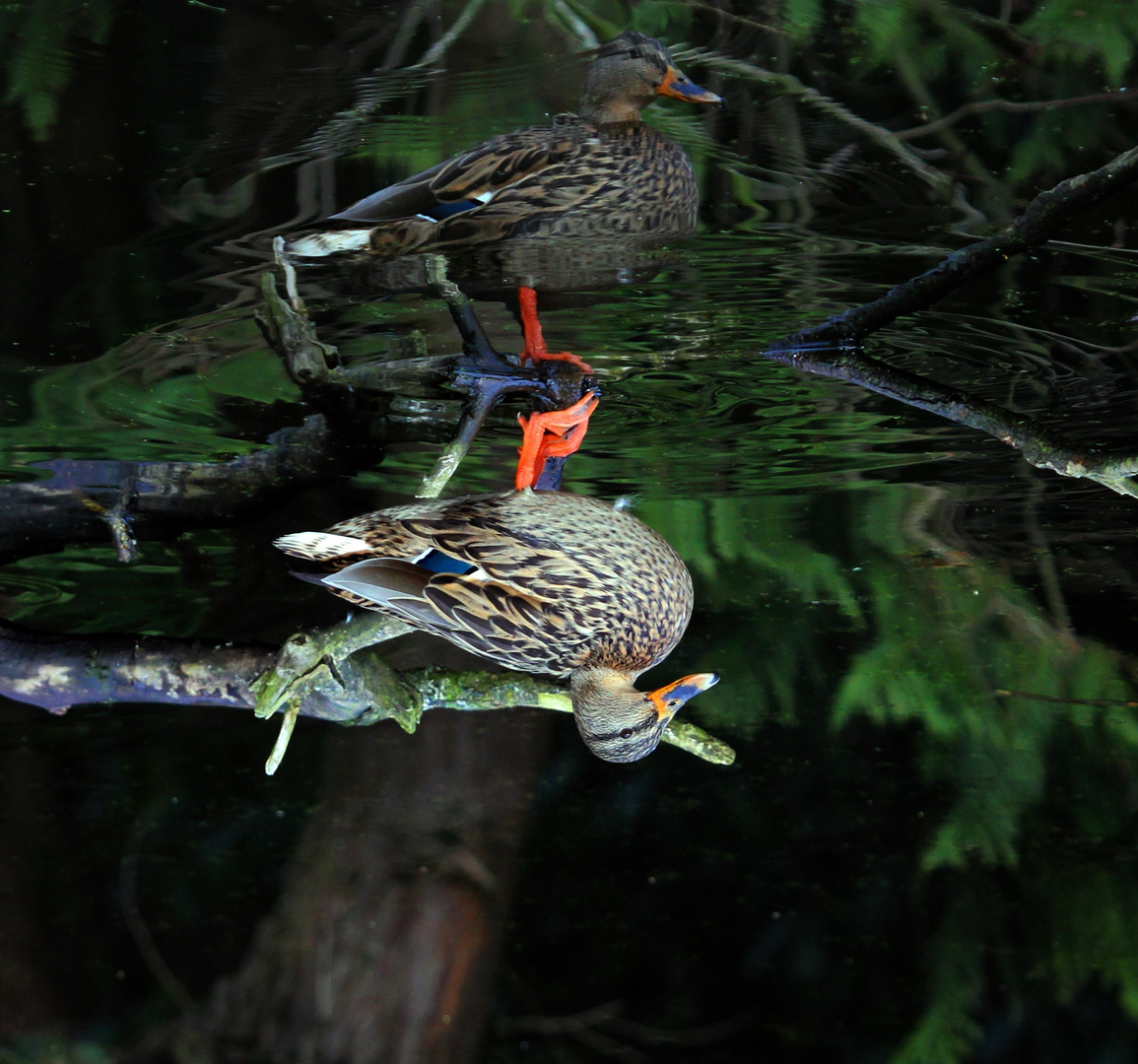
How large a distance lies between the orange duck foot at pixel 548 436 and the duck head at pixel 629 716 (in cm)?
61

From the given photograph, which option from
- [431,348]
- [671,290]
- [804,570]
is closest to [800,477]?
[804,570]

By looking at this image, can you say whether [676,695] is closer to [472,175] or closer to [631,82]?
[472,175]

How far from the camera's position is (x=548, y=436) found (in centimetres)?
288

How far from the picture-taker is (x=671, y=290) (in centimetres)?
320

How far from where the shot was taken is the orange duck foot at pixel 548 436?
2.78 meters

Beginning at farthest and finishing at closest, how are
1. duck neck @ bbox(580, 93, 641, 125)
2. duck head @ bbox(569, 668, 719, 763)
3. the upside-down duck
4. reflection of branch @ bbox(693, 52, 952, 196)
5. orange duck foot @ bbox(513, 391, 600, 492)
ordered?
duck neck @ bbox(580, 93, 641, 125), reflection of branch @ bbox(693, 52, 952, 196), orange duck foot @ bbox(513, 391, 600, 492), the upside-down duck, duck head @ bbox(569, 668, 719, 763)

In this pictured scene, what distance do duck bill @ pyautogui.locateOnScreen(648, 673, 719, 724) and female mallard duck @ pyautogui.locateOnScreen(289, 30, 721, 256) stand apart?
144cm

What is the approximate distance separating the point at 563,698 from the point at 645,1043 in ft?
2.68

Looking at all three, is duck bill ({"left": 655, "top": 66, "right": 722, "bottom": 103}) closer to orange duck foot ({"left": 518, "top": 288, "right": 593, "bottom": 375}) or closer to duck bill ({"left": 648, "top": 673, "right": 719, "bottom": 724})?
orange duck foot ({"left": 518, "top": 288, "right": 593, "bottom": 375})

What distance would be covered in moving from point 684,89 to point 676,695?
1.89 meters

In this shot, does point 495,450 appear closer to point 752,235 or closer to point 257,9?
point 752,235

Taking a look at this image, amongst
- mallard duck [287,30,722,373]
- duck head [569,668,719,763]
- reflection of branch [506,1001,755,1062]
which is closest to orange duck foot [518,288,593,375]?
mallard duck [287,30,722,373]

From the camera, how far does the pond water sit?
203 cm

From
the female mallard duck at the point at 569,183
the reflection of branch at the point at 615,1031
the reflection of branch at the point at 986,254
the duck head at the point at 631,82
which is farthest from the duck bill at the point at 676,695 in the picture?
the duck head at the point at 631,82
